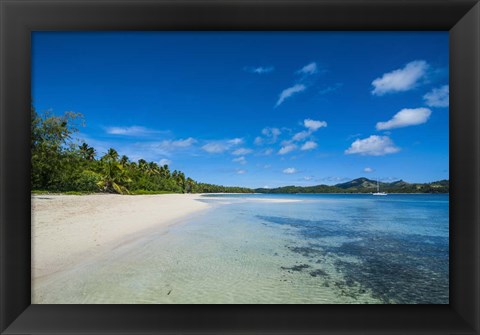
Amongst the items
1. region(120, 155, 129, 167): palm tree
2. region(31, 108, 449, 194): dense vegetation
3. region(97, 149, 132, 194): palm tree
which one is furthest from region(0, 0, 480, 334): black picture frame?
region(120, 155, 129, 167): palm tree

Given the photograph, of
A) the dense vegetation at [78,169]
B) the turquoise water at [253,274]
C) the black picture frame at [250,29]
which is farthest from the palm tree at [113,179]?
the black picture frame at [250,29]

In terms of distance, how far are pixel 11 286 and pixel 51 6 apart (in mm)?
1480

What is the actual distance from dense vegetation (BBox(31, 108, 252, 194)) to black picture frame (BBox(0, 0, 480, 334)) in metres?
0.35

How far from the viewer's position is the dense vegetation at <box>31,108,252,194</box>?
461 cm

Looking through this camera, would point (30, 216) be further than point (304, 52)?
No

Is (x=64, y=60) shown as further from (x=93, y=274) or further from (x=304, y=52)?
(x=304, y=52)

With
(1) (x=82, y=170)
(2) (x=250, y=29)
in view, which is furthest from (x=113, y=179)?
(2) (x=250, y=29)

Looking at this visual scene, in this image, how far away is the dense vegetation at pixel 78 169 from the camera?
15.1 ft

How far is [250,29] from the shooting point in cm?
127

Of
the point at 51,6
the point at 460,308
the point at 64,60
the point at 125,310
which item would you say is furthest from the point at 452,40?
the point at 64,60

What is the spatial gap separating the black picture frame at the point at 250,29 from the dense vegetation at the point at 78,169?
0.35m

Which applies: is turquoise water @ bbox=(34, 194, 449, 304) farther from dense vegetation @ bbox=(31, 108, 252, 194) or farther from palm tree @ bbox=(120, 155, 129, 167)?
palm tree @ bbox=(120, 155, 129, 167)

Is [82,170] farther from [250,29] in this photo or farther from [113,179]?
[250,29]

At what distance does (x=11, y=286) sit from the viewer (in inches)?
48.1
